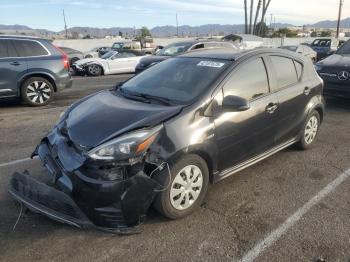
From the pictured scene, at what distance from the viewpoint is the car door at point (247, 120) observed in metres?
3.89

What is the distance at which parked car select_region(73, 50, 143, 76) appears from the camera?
17.1 m

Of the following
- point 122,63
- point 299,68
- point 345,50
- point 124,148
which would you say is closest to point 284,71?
point 299,68

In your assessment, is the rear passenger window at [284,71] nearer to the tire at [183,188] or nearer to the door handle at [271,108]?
the door handle at [271,108]

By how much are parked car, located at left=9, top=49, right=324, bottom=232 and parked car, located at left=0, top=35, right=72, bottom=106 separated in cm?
472

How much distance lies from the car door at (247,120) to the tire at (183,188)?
1.08ft

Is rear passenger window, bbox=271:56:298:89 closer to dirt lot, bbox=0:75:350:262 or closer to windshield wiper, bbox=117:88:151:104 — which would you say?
dirt lot, bbox=0:75:350:262

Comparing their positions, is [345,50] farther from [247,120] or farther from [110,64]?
[110,64]

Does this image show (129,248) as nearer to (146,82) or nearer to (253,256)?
(253,256)

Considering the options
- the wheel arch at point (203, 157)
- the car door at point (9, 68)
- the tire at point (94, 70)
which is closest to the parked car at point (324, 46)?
the tire at point (94, 70)

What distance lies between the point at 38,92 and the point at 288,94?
6269 mm

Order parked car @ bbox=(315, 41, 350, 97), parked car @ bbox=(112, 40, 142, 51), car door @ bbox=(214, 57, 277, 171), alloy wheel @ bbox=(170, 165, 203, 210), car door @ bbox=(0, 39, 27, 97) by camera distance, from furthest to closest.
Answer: parked car @ bbox=(112, 40, 142, 51) → car door @ bbox=(0, 39, 27, 97) → parked car @ bbox=(315, 41, 350, 97) → car door @ bbox=(214, 57, 277, 171) → alloy wheel @ bbox=(170, 165, 203, 210)

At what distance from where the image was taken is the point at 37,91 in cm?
884

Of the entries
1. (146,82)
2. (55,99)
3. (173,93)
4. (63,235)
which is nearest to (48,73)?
(55,99)

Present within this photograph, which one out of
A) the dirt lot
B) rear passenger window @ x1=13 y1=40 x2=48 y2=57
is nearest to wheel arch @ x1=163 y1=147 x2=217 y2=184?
the dirt lot
